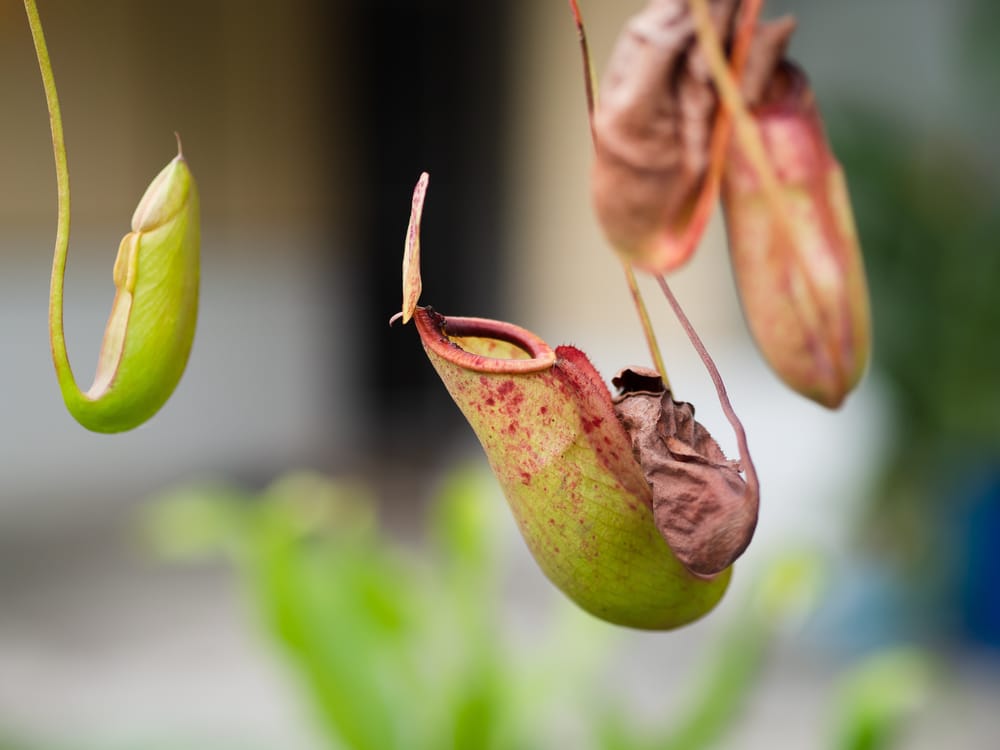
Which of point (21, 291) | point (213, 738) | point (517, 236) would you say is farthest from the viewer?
point (517, 236)

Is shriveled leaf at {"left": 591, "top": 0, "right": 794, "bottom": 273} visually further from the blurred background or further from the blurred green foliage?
the blurred green foliage

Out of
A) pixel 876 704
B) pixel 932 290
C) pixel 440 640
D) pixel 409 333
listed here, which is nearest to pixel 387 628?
pixel 440 640

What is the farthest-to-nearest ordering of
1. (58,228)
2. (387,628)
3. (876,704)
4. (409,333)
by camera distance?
1. (409,333)
2. (387,628)
3. (876,704)
4. (58,228)

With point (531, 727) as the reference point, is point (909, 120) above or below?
above

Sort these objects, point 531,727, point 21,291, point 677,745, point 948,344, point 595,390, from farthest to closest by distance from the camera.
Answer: point 21,291, point 948,344, point 531,727, point 677,745, point 595,390

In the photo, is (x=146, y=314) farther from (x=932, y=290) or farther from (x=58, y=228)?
(x=932, y=290)

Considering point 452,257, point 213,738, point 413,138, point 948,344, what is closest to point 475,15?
point 413,138

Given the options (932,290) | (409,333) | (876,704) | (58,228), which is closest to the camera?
(58,228)

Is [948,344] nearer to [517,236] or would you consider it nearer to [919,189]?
[919,189]
